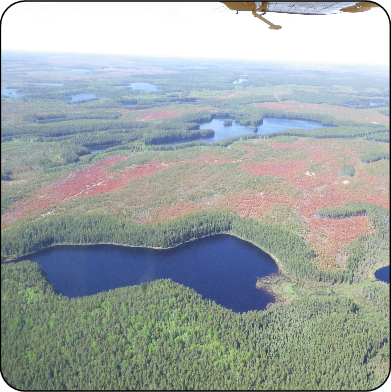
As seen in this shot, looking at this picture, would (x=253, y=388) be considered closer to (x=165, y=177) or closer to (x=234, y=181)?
(x=165, y=177)

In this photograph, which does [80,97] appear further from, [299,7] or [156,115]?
[299,7]

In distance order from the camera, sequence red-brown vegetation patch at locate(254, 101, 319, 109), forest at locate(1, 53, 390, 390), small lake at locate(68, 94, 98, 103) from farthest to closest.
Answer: red-brown vegetation patch at locate(254, 101, 319, 109) → small lake at locate(68, 94, 98, 103) → forest at locate(1, 53, 390, 390)

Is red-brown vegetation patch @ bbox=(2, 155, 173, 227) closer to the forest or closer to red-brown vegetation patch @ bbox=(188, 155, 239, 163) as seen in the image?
the forest

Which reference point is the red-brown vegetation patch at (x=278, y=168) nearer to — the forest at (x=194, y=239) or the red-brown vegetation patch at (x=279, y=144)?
the forest at (x=194, y=239)

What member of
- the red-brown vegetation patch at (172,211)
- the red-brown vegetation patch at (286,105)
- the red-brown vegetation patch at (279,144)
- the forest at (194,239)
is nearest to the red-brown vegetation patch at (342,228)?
the forest at (194,239)

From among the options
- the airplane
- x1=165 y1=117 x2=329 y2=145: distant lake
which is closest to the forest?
the airplane
